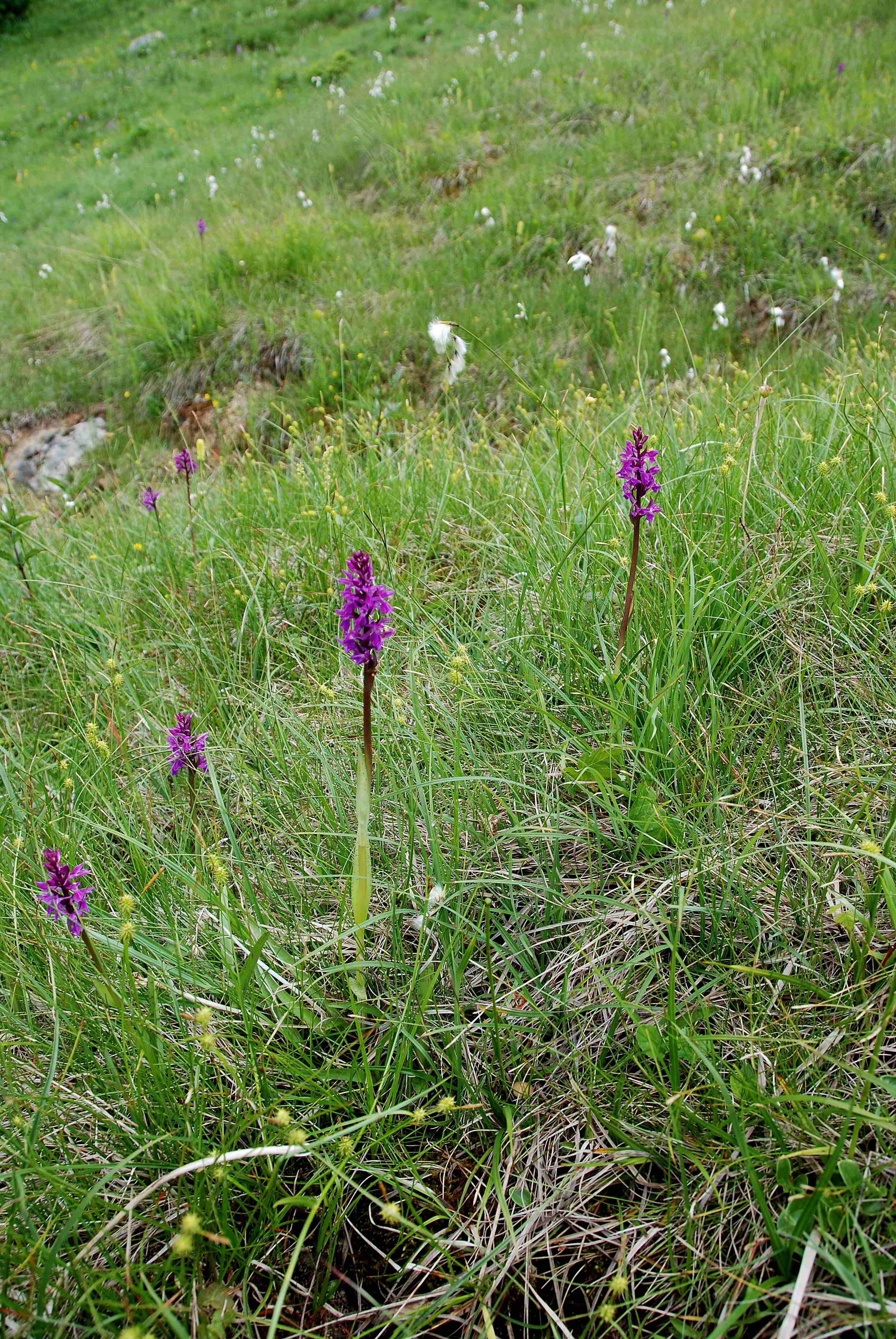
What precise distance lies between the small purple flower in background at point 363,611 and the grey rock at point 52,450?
7.68 metres

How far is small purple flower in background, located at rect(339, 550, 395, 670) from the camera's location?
4.80 feet

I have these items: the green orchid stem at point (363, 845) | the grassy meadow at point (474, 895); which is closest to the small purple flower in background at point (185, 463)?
the grassy meadow at point (474, 895)

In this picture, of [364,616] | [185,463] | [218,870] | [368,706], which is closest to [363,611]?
[364,616]

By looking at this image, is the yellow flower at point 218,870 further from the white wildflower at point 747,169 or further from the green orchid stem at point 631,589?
the white wildflower at point 747,169

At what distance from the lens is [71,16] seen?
2405 centimetres

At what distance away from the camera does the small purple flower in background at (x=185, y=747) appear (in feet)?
6.59

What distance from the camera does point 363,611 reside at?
1475 millimetres

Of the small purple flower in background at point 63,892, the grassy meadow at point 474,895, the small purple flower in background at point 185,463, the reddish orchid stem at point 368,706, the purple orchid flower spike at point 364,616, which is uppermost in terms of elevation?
the purple orchid flower spike at point 364,616

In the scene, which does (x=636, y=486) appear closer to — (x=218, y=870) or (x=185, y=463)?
(x=218, y=870)

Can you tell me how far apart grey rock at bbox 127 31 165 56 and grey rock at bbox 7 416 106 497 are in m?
16.1

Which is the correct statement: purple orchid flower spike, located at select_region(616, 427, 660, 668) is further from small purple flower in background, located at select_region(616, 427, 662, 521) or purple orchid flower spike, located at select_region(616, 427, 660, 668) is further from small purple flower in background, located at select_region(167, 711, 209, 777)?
small purple flower in background, located at select_region(167, 711, 209, 777)

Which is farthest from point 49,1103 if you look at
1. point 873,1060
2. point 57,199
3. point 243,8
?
point 243,8

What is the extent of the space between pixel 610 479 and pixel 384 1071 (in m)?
2.03

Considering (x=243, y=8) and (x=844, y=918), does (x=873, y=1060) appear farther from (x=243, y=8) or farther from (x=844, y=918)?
(x=243, y=8)
